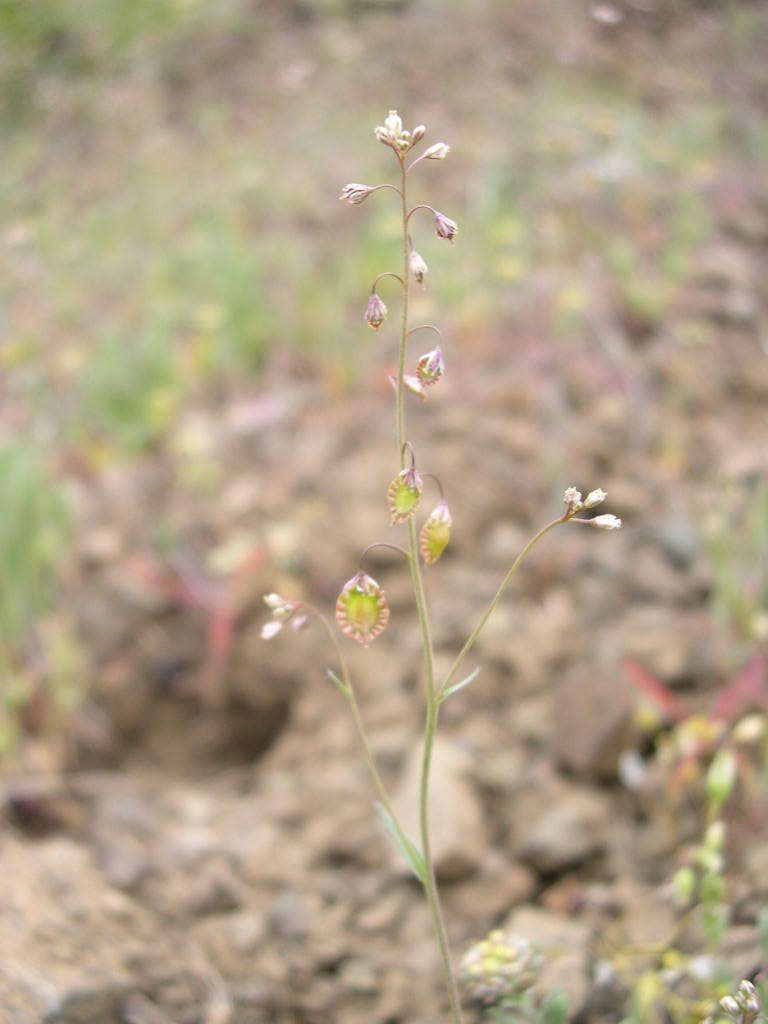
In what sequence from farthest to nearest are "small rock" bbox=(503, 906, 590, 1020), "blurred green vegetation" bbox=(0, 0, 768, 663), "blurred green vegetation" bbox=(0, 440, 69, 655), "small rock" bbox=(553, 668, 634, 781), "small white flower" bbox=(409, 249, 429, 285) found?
"blurred green vegetation" bbox=(0, 0, 768, 663), "blurred green vegetation" bbox=(0, 440, 69, 655), "small rock" bbox=(553, 668, 634, 781), "small rock" bbox=(503, 906, 590, 1020), "small white flower" bbox=(409, 249, 429, 285)

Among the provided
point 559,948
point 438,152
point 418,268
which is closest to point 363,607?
point 418,268

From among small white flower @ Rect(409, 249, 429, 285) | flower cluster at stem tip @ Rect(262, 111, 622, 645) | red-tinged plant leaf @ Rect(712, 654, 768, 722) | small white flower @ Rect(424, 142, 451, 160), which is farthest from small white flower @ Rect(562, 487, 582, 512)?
red-tinged plant leaf @ Rect(712, 654, 768, 722)

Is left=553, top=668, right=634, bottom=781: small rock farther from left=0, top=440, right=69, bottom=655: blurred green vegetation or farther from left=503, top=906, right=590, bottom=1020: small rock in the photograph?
left=0, top=440, right=69, bottom=655: blurred green vegetation

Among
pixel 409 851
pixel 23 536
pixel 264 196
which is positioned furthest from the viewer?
pixel 264 196

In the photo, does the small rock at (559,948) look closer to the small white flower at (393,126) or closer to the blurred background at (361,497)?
the blurred background at (361,497)

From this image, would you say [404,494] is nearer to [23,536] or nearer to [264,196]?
[23,536]

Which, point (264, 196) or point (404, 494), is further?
point (264, 196)
